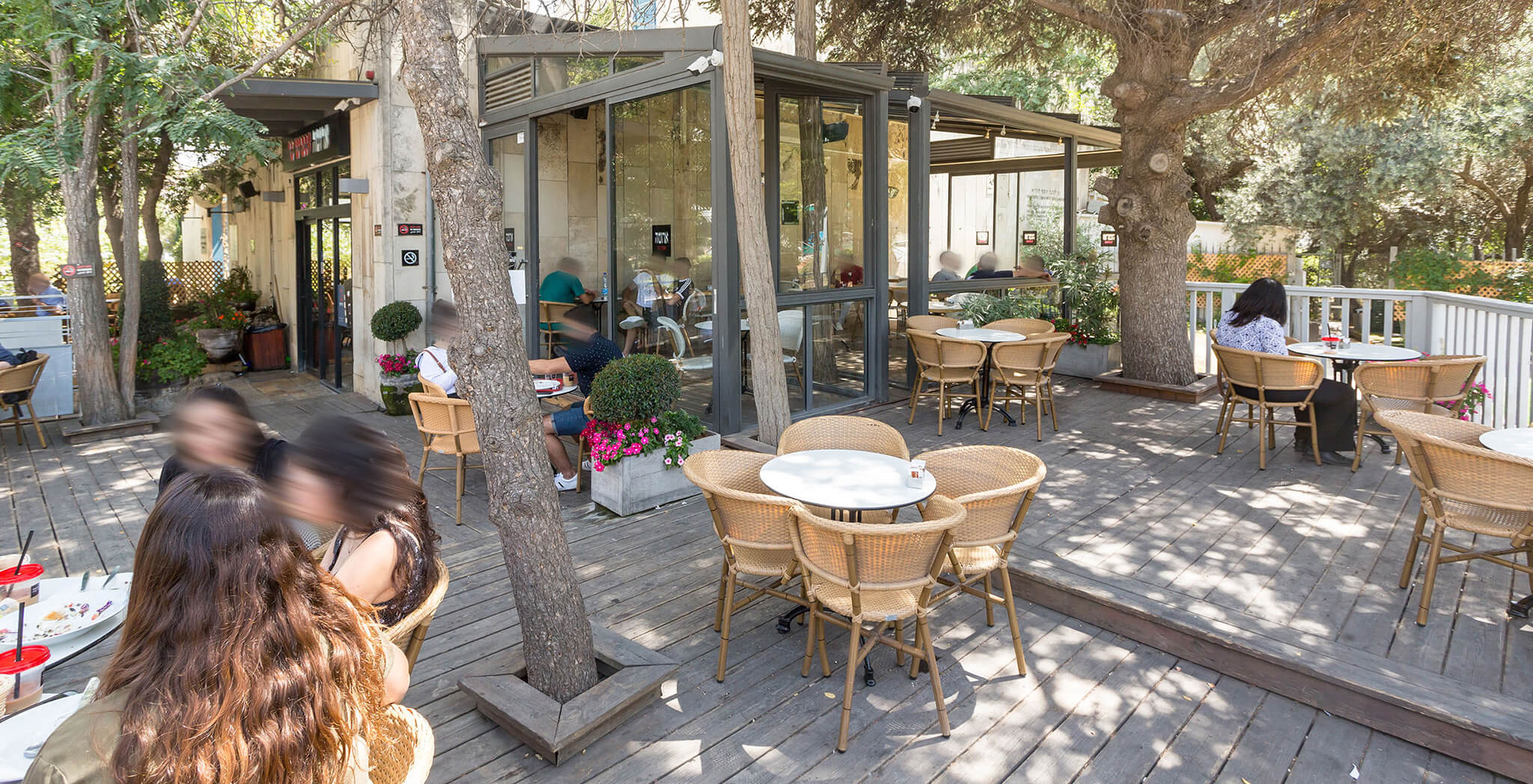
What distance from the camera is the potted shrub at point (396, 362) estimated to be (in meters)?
8.60

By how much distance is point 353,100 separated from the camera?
9.16 meters

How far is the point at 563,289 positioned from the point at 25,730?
780cm

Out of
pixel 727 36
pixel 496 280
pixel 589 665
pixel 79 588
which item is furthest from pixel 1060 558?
pixel 79 588

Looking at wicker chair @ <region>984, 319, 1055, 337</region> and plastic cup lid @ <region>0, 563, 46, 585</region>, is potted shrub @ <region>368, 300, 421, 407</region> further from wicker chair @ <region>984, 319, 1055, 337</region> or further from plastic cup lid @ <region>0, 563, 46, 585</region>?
plastic cup lid @ <region>0, 563, 46, 585</region>

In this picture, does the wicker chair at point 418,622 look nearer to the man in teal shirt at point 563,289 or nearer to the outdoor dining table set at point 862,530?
the outdoor dining table set at point 862,530

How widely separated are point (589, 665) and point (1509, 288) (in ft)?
50.2

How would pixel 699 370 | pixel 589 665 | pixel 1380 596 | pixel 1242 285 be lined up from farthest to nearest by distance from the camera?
pixel 1242 285 → pixel 699 370 → pixel 1380 596 → pixel 589 665

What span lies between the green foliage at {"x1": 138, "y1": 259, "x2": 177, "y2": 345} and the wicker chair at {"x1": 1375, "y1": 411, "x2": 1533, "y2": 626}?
35.9ft

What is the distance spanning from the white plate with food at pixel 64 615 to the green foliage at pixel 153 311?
8.25m

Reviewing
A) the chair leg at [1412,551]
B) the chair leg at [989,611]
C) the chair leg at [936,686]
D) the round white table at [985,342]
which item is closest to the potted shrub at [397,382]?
the round white table at [985,342]

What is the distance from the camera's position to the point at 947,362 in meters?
7.20

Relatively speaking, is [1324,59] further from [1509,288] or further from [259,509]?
[259,509]

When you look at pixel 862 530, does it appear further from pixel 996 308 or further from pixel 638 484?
pixel 996 308

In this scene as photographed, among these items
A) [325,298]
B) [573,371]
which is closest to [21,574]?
[573,371]
